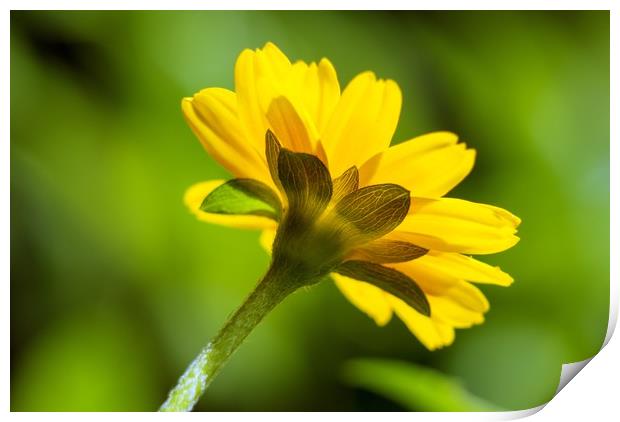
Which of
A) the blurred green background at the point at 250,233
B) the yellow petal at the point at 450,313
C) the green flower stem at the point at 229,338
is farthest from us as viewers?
the blurred green background at the point at 250,233

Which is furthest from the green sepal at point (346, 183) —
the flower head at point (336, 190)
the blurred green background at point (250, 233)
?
the blurred green background at point (250, 233)

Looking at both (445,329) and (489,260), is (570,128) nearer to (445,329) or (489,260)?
(489,260)

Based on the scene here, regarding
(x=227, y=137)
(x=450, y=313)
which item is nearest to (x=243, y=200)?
(x=227, y=137)

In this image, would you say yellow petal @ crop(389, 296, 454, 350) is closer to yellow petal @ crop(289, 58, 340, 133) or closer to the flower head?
the flower head

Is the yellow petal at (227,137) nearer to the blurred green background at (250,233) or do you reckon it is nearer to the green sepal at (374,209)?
the green sepal at (374,209)

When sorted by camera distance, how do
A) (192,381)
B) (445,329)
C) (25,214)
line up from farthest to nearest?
1. (25,214)
2. (445,329)
3. (192,381)

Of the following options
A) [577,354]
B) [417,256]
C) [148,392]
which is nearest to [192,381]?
[417,256]
